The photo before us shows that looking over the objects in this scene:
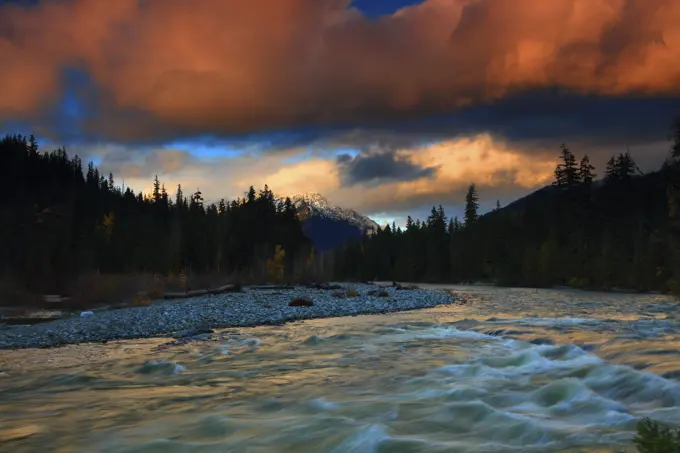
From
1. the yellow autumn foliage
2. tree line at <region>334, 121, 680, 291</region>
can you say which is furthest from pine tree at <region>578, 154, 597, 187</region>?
the yellow autumn foliage

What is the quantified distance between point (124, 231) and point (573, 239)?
79917 millimetres

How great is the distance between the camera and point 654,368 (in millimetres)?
10133

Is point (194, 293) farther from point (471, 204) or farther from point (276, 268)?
point (471, 204)

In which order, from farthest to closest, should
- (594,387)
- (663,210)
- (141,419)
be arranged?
(663,210) < (594,387) < (141,419)

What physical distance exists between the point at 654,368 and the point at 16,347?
1943 cm

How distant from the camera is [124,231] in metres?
95.3

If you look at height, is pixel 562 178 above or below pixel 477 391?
above

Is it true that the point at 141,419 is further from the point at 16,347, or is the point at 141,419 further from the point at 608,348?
the point at 16,347

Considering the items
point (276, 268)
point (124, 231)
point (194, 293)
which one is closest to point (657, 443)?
point (194, 293)

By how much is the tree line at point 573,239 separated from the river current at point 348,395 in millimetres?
28848

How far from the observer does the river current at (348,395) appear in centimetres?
711

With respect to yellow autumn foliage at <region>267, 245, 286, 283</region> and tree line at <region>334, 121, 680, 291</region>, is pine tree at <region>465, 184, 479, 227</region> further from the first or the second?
yellow autumn foliage at <region>267, 245, 286, 283</region>

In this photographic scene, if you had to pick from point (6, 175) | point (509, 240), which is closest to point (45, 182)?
point (6, 175)

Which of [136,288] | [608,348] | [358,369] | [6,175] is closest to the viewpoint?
[358,369]
